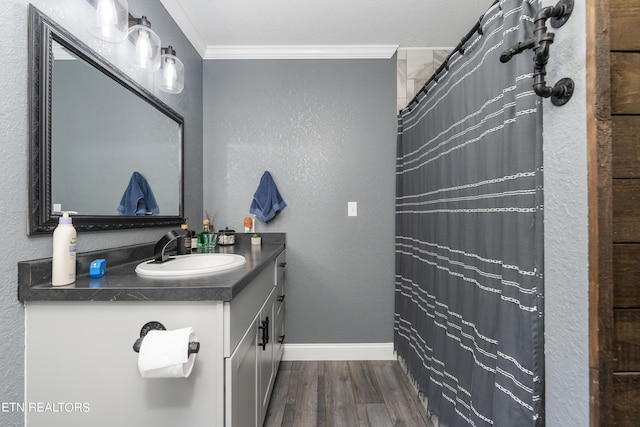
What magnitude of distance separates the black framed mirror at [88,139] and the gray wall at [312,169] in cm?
60

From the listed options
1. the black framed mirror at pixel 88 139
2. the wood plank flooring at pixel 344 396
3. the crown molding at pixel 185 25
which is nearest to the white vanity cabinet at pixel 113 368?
the black framed mirror at pixel 88 139

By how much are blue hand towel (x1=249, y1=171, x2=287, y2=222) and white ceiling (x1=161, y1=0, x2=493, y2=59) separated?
101 cm

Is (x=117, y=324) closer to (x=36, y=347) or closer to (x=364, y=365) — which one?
(x=36, y=347)

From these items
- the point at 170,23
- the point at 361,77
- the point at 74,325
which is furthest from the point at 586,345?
the point at 170,23

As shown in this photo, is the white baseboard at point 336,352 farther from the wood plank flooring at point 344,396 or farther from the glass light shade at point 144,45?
the glass light shade at point 144,45

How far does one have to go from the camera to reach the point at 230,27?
1879mm

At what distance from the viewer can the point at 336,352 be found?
2.11m

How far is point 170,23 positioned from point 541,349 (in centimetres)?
237

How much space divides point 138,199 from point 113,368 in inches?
32.9

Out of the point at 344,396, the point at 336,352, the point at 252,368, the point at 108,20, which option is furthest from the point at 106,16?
the point at 336,352

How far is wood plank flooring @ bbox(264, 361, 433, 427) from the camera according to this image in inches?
57.9

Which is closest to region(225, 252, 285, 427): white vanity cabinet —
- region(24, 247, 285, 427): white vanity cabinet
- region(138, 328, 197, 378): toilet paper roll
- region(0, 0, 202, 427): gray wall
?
region(24, 247, 285, 427): white vanity cabinet

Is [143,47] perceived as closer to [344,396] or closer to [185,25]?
[185,25]

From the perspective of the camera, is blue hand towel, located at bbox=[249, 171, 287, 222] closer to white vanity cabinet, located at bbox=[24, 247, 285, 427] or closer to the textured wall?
white vanity cabinet, located at bbox=[24, 247, 285, 427]
